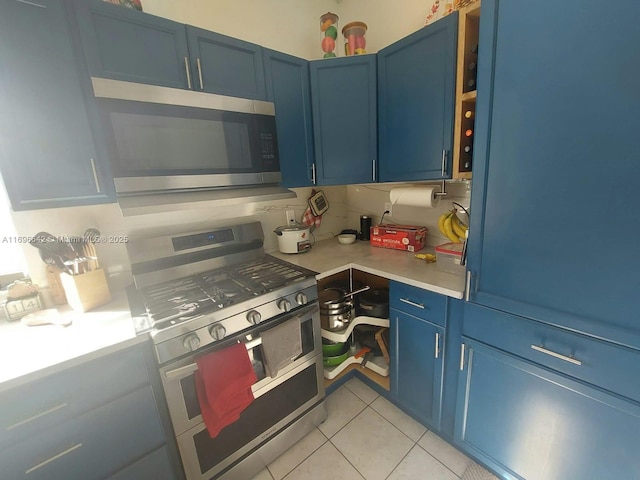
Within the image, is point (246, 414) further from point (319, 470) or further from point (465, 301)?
point (465, 301)

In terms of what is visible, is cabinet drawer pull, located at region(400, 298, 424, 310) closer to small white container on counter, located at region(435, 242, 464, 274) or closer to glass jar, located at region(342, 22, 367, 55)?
small white container on counter, located at region(435, 242, 464, 274)

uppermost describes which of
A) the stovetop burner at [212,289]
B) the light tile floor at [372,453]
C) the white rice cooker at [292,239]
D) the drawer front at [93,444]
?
the white rice cooker at [292,239]

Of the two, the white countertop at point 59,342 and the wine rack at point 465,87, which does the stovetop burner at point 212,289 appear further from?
the wine rack at point 465,87

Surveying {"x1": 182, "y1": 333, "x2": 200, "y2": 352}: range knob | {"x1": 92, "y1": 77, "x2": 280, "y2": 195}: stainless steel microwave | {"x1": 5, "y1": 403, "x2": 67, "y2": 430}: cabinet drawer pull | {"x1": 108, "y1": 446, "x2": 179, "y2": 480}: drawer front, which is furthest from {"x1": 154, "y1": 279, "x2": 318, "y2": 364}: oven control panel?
{"x1": 92, "y1": 77, "x2": 280, "y2": 195}: stainless steel microwave

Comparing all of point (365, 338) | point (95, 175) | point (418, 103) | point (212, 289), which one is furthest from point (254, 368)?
point (418, 103)

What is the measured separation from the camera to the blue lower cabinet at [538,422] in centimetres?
87

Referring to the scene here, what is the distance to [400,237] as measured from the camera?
5.75ft

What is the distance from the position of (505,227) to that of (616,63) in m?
0.53

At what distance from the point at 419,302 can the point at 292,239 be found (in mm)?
870

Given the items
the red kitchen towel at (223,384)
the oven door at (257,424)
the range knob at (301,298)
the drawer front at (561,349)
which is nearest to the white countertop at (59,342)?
the red kitchen towel at (223,384)

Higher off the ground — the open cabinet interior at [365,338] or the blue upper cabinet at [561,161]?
the blue upper cabinet at [561,161]

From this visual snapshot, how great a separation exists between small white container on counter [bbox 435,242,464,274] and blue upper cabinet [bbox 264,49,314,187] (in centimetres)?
88

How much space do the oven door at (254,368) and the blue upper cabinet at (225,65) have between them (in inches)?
44.6

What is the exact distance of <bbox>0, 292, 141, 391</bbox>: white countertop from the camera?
2.47ft
